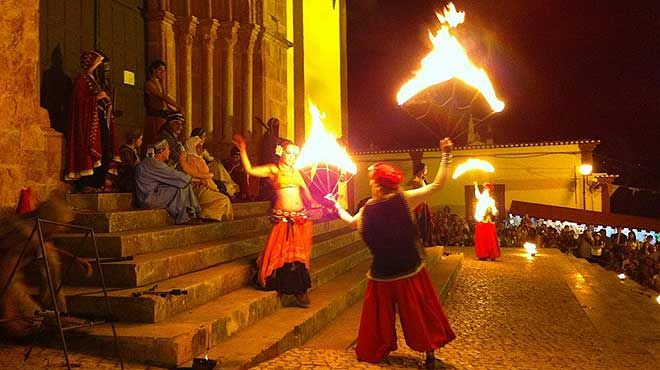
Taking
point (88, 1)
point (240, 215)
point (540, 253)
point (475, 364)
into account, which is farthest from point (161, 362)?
point (540, 253)

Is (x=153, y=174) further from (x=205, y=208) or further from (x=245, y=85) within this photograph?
(x=245, y=85)

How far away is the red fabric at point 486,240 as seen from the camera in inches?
507

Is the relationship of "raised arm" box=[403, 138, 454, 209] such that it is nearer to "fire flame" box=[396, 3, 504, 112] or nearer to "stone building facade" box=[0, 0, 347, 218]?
"fire flame" box=[396, 3, 504, 112]

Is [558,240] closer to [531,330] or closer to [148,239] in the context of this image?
[531,330]

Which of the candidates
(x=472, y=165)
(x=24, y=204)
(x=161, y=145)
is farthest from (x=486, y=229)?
(x=472, y=165)

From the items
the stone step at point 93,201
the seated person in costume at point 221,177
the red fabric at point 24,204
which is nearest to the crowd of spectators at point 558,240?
the seated person in costume at point 221,177

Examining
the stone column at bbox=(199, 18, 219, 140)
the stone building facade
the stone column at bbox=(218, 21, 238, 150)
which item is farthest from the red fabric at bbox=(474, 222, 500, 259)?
the stone column at bbox=(199, 18, 219, 140)

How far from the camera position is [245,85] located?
11594 mm

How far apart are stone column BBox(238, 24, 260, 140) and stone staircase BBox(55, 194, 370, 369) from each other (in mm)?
3840

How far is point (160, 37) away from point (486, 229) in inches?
303

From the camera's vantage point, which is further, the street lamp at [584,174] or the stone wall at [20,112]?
the street lamp at [584,174]

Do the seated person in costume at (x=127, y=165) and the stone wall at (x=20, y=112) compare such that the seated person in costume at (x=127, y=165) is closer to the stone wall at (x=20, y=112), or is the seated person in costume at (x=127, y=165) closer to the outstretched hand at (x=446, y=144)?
the stone wall at (x=20, y=112)

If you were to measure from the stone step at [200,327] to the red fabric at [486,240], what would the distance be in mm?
6683

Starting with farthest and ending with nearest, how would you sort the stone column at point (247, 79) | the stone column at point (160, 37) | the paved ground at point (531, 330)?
the stone column at point (247, 79) → the stone column at point (160, 37) → the paved ground at point (531, 330)
